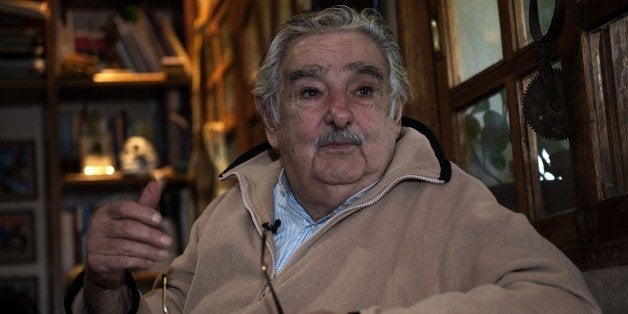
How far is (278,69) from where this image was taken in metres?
2.32

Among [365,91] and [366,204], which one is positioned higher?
[365,91]

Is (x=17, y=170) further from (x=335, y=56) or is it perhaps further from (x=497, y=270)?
(x=497, y=270)

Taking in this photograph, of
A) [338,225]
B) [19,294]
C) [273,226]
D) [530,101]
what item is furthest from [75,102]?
[530,101]

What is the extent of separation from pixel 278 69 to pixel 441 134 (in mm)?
531

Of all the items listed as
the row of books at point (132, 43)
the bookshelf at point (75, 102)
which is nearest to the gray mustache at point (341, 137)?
the bookshelf at point (75, 102)

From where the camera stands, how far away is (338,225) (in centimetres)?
205

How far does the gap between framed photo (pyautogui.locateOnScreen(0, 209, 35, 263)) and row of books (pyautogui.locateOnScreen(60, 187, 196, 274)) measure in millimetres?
143

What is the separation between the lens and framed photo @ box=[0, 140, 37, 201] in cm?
469

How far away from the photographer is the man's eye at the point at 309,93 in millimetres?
2199

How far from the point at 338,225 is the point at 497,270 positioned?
421mm

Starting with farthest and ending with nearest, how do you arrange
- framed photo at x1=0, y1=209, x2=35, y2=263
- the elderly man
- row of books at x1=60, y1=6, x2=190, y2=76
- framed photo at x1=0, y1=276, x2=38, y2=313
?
1. row of books at x1=60, y1=6, x2=190, y2=76
2. framed photo at x1=0, y1=209, x2=35, y2=263
3. framed photo at x1=0, y1=276, x2=38, y2=313
4. the elderly man

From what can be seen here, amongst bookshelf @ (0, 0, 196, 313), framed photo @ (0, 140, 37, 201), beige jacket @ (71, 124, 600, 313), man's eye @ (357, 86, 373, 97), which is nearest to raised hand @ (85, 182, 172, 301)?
beige jacket @ (71, 124, 600, 313)

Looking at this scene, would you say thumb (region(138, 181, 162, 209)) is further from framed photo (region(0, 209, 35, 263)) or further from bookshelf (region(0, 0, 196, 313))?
framed photo (region(0, 209, 35, 263))

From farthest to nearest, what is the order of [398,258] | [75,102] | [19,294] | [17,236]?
[75,102] → [17,236] → [19,294] → [398,258]
